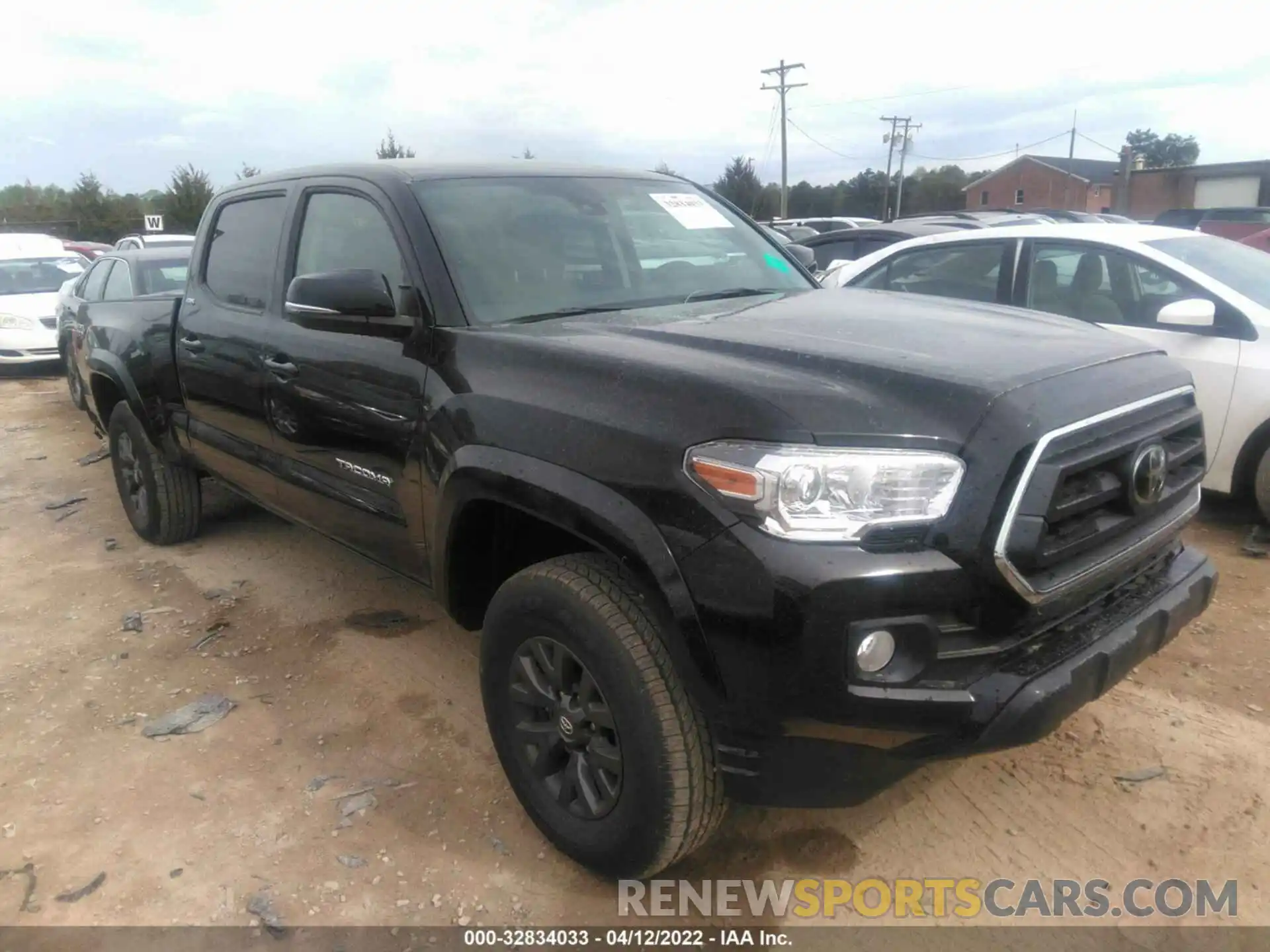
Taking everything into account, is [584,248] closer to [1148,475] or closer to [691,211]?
[691,211]

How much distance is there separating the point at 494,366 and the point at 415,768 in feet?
4.60

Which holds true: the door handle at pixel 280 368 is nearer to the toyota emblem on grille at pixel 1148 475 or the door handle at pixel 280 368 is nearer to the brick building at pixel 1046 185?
the toyota emblem on grille at pixel 1148 475

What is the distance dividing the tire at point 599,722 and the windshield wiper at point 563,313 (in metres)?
0.80

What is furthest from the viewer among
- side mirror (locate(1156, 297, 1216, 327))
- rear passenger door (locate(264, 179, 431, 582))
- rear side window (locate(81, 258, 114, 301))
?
rear side window (locate(81, 258, 114, 301))

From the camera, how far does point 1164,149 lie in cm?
7850

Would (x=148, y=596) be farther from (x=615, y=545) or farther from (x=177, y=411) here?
(x=615, y=545)

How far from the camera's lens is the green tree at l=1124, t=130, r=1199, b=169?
7694 centimetres

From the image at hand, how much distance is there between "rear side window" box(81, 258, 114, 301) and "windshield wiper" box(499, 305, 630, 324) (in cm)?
713

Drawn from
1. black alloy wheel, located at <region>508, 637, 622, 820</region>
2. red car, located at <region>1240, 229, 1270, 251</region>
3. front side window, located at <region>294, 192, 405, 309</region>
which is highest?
front side window, located at <region>294, 192, 405, 309</region>

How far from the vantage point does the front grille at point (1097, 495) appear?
6.53 feet

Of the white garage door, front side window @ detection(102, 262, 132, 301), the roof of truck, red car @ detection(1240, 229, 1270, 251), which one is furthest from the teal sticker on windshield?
the white garage door

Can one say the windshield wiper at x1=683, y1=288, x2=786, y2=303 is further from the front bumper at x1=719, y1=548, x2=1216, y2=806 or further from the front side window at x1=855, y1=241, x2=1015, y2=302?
the front side window at x1=855, y1=241, x2=1015, y2=302

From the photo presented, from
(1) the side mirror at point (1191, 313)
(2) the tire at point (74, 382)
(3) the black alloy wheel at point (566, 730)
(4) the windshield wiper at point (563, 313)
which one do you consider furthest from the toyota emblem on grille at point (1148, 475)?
(2) the tire at point (74, 382)

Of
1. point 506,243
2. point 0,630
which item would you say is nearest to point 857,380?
point 506,243
